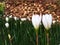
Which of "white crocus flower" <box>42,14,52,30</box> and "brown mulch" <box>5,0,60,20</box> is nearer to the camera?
"white crocus flower" <box>42,14,52,30</box>

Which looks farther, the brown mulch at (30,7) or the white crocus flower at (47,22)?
the brown mulch at (30,7)

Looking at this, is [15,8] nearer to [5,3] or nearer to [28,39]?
[5,3]

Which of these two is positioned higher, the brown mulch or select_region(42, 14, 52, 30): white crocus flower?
select_region(42, 14, 52, 30): white crocus flower

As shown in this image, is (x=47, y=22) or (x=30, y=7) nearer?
(x=47, y=22)

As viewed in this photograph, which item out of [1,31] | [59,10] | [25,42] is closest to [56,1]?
[59,10]

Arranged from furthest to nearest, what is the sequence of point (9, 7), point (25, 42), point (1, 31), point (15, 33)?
point (9, 7)
point (1, 31)
point (15, 33)
point (25, 42)

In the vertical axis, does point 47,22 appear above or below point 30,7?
above

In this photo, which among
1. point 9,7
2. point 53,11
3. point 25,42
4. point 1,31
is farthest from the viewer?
point 9,7

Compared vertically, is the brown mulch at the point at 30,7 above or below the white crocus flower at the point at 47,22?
below
